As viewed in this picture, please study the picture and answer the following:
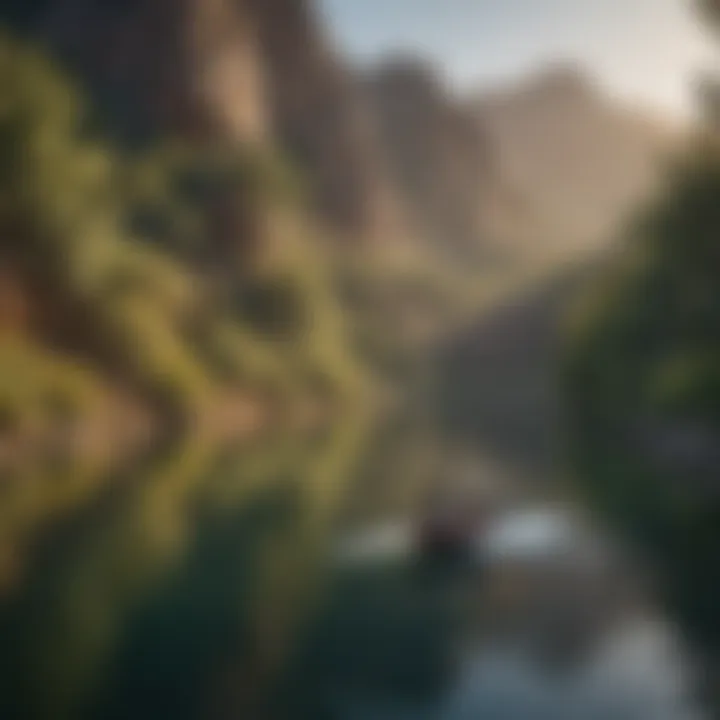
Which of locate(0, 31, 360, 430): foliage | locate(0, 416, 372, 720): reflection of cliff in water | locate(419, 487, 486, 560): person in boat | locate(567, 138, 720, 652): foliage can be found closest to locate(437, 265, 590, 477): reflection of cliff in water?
locate(567, 138, 720, 652): foliage

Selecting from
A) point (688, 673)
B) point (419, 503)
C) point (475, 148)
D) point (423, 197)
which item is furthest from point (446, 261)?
point (688, 673)

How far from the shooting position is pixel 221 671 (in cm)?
270

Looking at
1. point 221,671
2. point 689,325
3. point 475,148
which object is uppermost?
point 475,148

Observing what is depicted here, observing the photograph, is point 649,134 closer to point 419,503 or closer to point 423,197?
point 419,503

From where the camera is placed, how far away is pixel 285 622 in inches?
122

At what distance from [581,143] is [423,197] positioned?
8.92ft

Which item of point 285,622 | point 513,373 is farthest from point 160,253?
point 285,622

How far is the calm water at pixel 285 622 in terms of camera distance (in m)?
2.53

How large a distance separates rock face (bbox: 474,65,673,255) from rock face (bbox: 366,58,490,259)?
263mm

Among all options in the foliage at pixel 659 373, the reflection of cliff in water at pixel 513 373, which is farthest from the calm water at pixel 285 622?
the reflection of cliff in water at pixel 513 373

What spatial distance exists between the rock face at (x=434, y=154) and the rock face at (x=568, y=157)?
263 mm

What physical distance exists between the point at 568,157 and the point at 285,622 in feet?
18.8

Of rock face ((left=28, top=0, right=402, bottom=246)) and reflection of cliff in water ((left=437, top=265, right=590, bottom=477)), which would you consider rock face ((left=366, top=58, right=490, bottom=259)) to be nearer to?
rock face ((left=28, top=0, right=402, bottom=246))

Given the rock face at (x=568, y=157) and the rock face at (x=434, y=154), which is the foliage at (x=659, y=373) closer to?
the rock face at (x=568, y=157)
